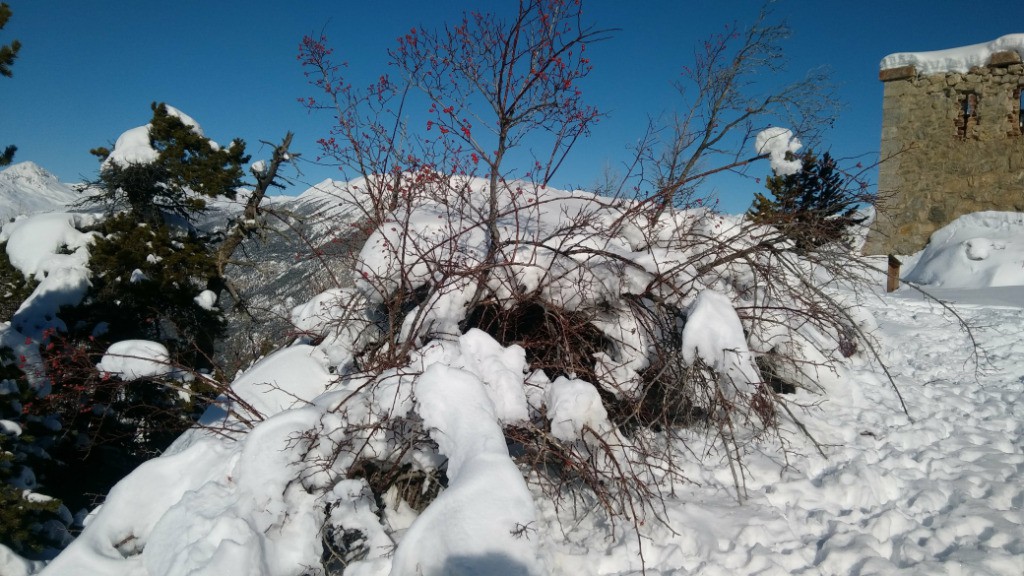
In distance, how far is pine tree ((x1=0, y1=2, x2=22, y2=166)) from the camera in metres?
6.48

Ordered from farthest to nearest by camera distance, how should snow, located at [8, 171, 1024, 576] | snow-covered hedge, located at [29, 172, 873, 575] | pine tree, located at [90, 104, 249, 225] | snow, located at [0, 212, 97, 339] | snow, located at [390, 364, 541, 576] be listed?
1. pine tree, located at [90, 104, 249, 225]
2. snow, located at [0, 212, 97, 339]
3. snow-covered hedge, located at [29, 172, 873, 575]
4. snow, located at [8, 171, 1024, 576]
5. snow, located at [390, 364, 541, 576]

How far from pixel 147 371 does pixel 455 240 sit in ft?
12.5

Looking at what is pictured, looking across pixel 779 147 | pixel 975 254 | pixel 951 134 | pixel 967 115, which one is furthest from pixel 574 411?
pixel 967 115

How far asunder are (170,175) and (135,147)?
0.73 meters

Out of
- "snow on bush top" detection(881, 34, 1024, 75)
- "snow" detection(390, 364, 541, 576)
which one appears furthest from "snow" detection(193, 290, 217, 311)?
"snow on bush top" detection(881, 34, 1024, 75)

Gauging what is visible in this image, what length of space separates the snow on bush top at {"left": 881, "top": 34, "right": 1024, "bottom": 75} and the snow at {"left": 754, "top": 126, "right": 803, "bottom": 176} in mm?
8772

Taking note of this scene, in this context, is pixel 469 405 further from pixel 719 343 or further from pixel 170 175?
→ pixel 170 175

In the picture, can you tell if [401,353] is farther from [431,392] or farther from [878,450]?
[878,450]

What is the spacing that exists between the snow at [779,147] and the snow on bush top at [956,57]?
8772mm

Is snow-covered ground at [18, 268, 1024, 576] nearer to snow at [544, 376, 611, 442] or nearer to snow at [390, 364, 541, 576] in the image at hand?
snow at [390, 364, 541, 576]

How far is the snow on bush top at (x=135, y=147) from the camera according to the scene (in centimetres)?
1033

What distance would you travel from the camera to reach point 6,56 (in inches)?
256

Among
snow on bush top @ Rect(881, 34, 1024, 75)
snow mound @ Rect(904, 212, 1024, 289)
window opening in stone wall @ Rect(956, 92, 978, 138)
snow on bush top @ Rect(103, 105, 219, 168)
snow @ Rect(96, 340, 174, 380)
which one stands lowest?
snow @ Rect(96, 340, 174, 380)

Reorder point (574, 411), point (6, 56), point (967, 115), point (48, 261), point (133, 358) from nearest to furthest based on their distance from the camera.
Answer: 1. point (574, 411)
2. point (133, 358)
3. point (6, 56)
4. point (48, 261)
5. point (967, 115)
